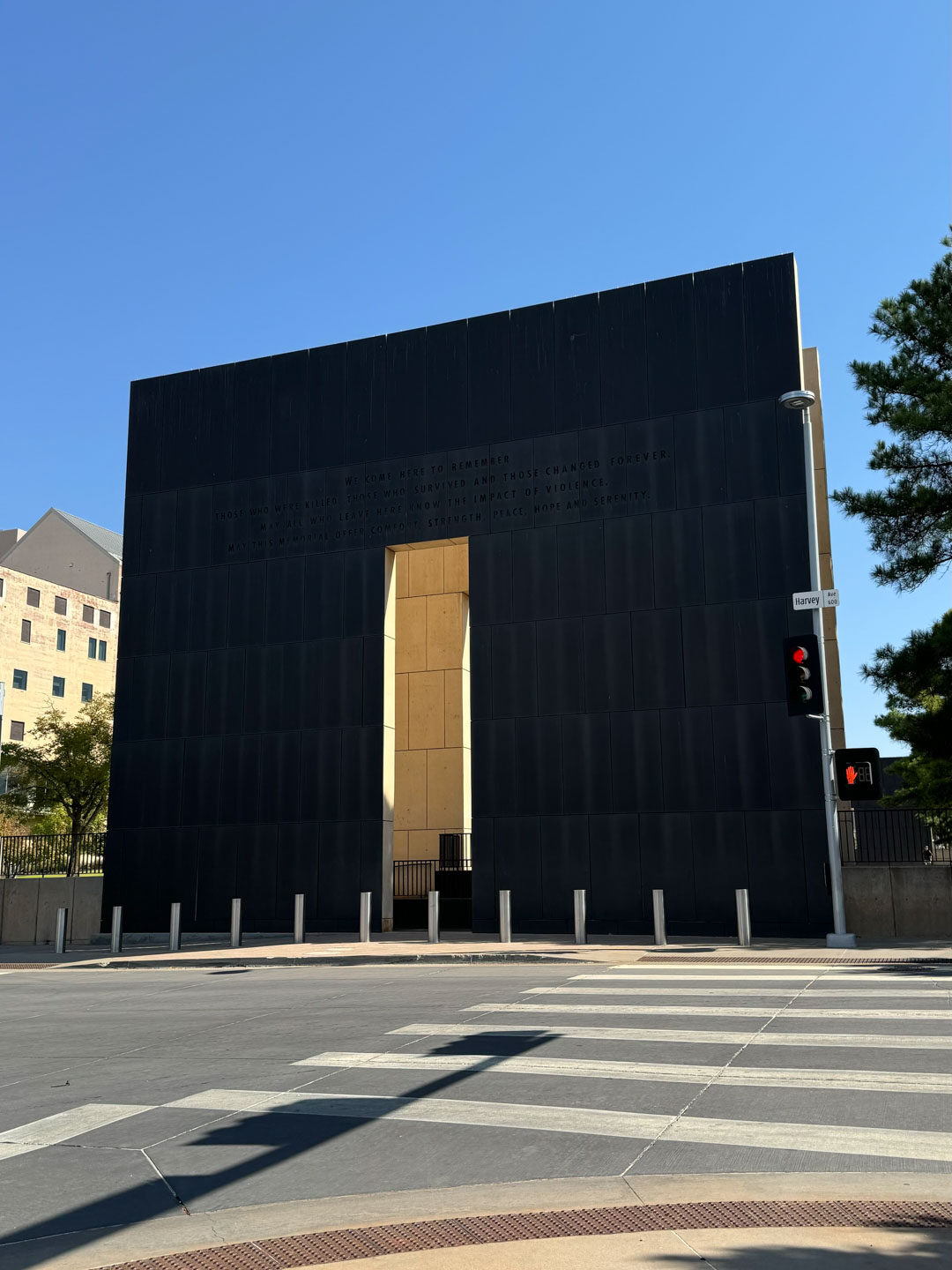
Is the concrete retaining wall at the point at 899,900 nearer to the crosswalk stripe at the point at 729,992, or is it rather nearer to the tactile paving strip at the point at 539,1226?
the crosswalk stripe at the point at 729,992

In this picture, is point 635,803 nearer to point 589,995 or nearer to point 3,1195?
point 589,995

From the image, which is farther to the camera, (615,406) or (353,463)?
(353,463)

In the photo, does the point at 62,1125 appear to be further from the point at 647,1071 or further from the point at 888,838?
the point at 888,838

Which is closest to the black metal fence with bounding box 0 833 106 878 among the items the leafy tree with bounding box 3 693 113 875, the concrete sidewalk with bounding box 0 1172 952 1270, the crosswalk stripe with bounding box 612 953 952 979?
the crosswalk stripe with bounding box 612 953 952 979

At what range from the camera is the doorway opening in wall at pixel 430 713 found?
31.2 metres

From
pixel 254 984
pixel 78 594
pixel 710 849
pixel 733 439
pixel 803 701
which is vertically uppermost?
pixel 78 594

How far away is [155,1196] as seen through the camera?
5766mm

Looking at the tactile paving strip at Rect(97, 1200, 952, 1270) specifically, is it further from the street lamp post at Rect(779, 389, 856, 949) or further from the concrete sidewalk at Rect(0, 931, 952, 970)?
the street lamp post at Rect(779, 389, 856, 949)

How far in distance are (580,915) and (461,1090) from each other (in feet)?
39.4

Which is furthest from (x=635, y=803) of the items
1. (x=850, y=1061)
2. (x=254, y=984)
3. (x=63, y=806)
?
(x=63, y=806)

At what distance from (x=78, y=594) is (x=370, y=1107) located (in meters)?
89.1

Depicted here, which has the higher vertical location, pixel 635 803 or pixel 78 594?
pixel 78 594

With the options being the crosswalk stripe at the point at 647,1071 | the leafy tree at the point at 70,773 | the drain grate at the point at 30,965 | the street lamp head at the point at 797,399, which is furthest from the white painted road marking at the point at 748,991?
the leafy tree at the point at 70,773

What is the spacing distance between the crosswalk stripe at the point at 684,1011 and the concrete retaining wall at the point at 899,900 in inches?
413
